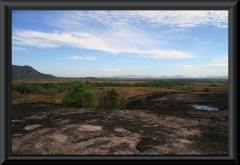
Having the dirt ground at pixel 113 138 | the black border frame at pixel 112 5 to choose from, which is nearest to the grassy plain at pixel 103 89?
the black border frame at pixel 112 5

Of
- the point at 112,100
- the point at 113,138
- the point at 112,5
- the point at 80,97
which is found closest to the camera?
the point at 112,5

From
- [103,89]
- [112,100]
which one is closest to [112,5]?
[112,100]

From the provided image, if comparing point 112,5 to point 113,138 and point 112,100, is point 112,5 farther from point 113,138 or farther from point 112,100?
point 112,100

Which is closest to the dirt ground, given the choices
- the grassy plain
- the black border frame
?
the grassy plain

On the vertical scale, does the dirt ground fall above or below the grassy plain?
below

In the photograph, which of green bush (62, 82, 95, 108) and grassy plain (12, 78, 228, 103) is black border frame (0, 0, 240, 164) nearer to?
grassy plain (12, 78, 228, 103)
